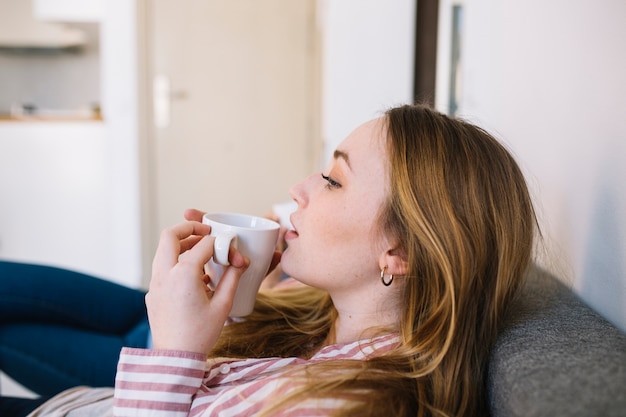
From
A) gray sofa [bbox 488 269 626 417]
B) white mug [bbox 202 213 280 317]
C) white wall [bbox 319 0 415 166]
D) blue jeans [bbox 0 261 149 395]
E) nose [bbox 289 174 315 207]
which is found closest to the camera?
gray sofa [bbox 488 269 626 417]

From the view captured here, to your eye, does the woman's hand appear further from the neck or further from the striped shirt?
the neck

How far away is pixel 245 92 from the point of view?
4137 mm

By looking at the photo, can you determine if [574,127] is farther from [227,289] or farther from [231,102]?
[231,102]

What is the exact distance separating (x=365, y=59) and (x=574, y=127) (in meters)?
1.27

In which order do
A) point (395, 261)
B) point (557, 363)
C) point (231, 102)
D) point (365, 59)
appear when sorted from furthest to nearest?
point (231, 102)
point (365, 59)
point (395, 261)
point (557, 363)

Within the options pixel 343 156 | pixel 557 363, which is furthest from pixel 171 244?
pixel 557 363

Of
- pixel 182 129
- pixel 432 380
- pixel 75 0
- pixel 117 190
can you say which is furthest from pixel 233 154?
pixel 432 380

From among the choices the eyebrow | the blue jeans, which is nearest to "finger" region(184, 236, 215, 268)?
the eyebrow

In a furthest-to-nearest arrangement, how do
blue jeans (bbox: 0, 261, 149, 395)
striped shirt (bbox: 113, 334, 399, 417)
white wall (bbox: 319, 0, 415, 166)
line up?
1. white wall (bbox: 319, 0, 415, 166)
2. blue jeans (bbox: 0, 261, 149, 395)
3. striped shirt (bbox: 113, 334, 399, 417)

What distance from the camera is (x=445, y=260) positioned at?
895 millimetres

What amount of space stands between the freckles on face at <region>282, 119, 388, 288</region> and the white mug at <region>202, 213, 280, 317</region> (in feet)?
0.15

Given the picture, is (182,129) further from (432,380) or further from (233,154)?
(432,380)

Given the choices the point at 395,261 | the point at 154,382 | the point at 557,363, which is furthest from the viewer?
the point at 395,261

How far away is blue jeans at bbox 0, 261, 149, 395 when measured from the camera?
1465 millimetres
